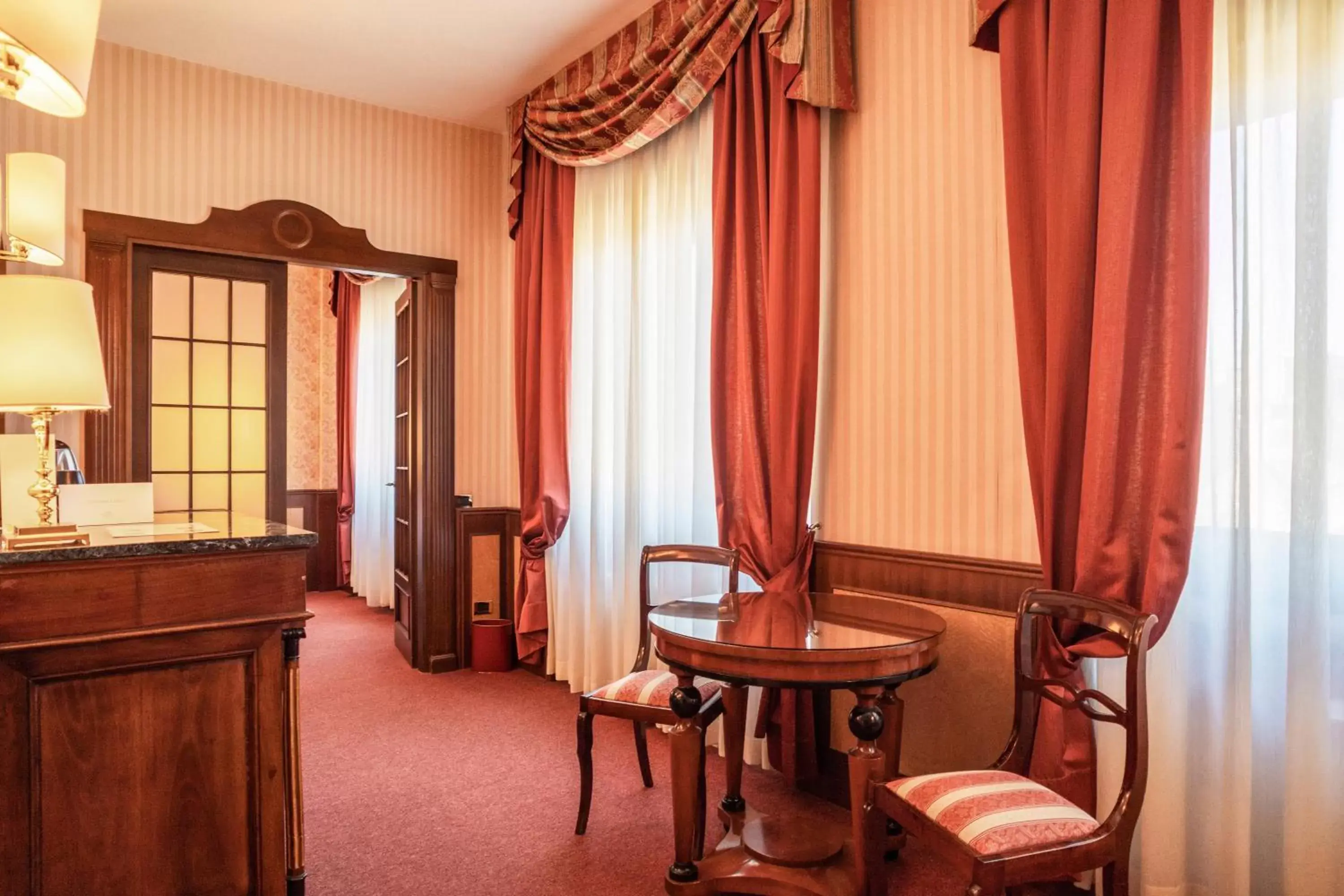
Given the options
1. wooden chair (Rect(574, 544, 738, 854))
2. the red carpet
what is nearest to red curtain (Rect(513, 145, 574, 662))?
the red carpet

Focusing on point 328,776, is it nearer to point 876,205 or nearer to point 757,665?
point 757,665

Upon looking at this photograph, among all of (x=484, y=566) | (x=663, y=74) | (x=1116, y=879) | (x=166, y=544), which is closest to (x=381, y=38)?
(x=663, y=74)

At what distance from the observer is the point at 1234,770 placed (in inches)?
76.1

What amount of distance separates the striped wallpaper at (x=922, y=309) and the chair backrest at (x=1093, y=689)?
0.36m

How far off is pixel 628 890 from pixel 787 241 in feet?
6.98

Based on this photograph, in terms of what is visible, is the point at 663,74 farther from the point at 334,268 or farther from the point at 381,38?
the point at 334,268

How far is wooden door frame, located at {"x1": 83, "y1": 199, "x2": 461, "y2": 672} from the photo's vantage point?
148 inches

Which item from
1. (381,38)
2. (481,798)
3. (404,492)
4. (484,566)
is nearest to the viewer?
(481,798)

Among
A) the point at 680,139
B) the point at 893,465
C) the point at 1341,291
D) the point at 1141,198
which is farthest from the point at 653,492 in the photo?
the point at 1341,291

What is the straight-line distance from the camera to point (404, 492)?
5.12 meters

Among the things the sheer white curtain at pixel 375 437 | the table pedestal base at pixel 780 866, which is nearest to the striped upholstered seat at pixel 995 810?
the table pedestal base at pixel 780 866

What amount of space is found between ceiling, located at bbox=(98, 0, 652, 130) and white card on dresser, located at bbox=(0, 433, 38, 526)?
236 cm

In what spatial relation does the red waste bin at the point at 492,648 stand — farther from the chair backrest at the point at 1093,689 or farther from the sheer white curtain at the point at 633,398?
the chair backrest at the point at 1093,689

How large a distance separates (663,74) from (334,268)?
213cm
